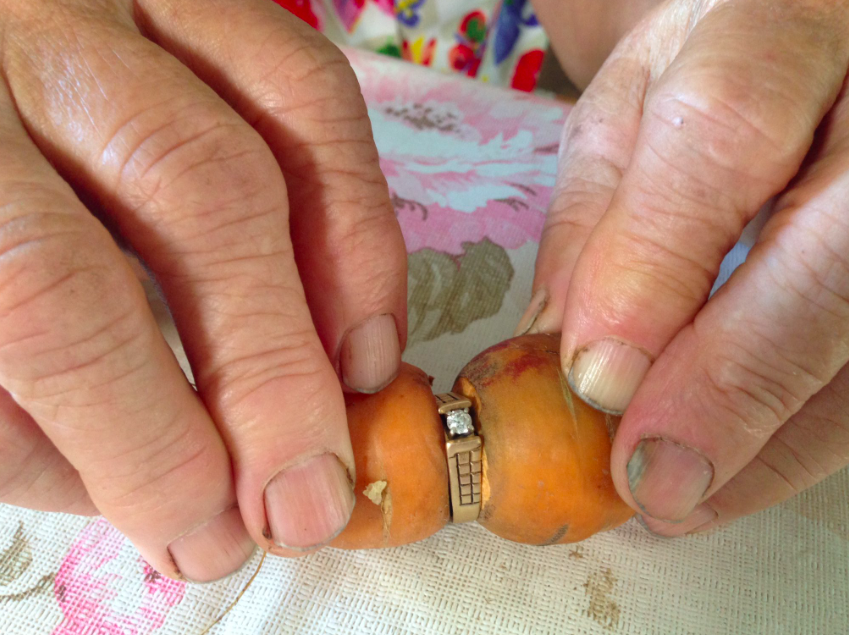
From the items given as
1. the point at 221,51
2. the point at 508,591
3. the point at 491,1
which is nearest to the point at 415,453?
the point at 508,591

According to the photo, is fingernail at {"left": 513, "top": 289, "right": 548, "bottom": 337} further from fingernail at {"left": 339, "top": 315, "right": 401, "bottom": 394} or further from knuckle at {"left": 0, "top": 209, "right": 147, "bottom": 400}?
knuckle at {"left": 0, "top": 209, "right": 147, "bottom": 400}

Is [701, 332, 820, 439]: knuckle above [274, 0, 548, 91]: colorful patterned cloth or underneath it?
above

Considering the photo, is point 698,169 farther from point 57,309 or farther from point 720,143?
point 57,309

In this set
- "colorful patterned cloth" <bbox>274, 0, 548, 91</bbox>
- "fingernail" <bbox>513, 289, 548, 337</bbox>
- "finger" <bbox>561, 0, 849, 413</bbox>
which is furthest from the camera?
"colorful patterned cloth" <bbox>274, 0, 548, 91</bbox>

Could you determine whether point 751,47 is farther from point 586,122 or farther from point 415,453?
point 415,453

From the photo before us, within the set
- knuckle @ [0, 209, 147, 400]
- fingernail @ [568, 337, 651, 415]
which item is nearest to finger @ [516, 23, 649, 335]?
fingernail @ [568, 337, 651, 415]

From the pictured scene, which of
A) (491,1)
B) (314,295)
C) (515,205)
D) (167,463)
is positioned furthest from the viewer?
(491,1)
